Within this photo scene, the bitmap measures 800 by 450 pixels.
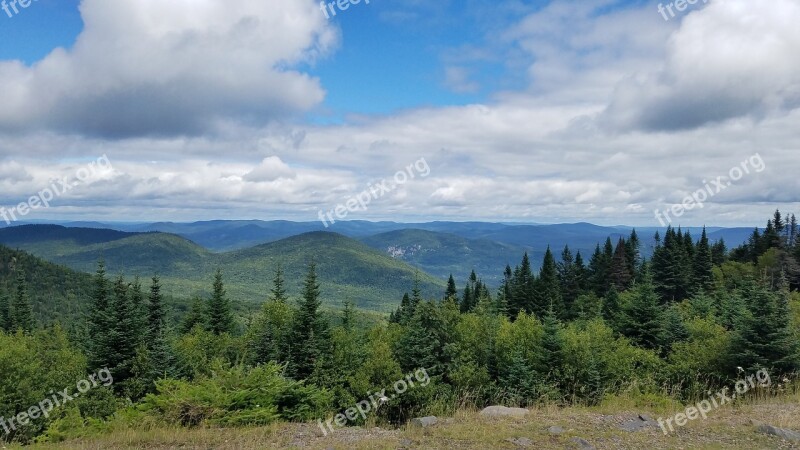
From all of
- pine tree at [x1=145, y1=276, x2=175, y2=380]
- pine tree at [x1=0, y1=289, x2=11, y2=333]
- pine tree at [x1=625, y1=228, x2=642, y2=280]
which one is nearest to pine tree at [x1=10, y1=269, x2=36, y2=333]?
pine tree at [x1=0, y1=289, x2=11, y2=333]

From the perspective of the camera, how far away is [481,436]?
11.7m

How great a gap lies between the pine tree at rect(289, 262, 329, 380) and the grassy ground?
64.5 feet

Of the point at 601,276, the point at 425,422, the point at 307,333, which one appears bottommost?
the point at 601,276

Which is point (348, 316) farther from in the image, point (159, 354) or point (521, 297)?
point (521, 297)

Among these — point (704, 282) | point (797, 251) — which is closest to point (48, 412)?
point (704, 282)

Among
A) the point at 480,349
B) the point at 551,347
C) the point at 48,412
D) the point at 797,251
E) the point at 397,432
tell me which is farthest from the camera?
the point at 797,251

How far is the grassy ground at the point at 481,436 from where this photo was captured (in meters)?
11.3

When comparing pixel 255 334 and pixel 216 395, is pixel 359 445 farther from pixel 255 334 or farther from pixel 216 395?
pixel 255 334

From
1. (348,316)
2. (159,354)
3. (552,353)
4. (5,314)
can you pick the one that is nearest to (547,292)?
(348,316)

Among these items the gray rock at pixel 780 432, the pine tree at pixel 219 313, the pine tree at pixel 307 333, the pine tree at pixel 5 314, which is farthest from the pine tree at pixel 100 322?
the gray rock at pixel 780 432

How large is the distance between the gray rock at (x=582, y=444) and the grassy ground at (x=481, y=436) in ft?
0.23

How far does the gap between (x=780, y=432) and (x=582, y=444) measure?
17.5 feet

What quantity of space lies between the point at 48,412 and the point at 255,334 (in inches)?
730

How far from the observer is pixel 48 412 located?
841 inches
